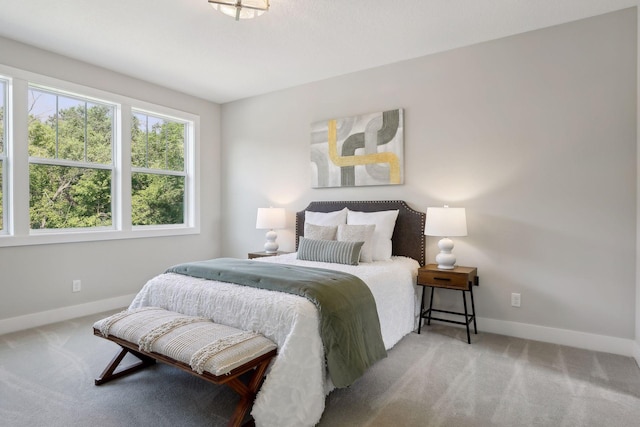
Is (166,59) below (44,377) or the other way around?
the other way around

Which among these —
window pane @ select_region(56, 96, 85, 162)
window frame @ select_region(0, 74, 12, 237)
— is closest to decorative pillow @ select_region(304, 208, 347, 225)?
window pane @ select_region(56, 96, 85, 162)

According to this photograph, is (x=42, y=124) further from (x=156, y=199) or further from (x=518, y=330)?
(x=518, y=330)

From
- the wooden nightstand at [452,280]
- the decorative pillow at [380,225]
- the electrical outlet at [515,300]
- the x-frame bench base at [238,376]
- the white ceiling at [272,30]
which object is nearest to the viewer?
the x-frame bench base at [238,376]

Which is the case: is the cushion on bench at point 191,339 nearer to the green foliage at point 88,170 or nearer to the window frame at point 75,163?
the window frame at point 75,163

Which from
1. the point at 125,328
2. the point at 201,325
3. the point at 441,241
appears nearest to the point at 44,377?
the point at 125,328

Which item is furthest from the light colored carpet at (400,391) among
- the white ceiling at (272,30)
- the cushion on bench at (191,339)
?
the white ceiling at (272,30)

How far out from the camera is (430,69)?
3641 millimetres

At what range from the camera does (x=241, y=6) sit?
2.55 meters

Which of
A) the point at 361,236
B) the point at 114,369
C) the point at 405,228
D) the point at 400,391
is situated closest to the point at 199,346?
the point at 114,369

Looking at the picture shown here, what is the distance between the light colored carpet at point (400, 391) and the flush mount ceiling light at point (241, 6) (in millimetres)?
2566

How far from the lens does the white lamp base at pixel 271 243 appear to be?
448cm

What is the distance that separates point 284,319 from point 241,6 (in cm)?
216

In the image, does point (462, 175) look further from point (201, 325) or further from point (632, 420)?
point (201, 325)

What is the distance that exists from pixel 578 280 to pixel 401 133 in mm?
2057
